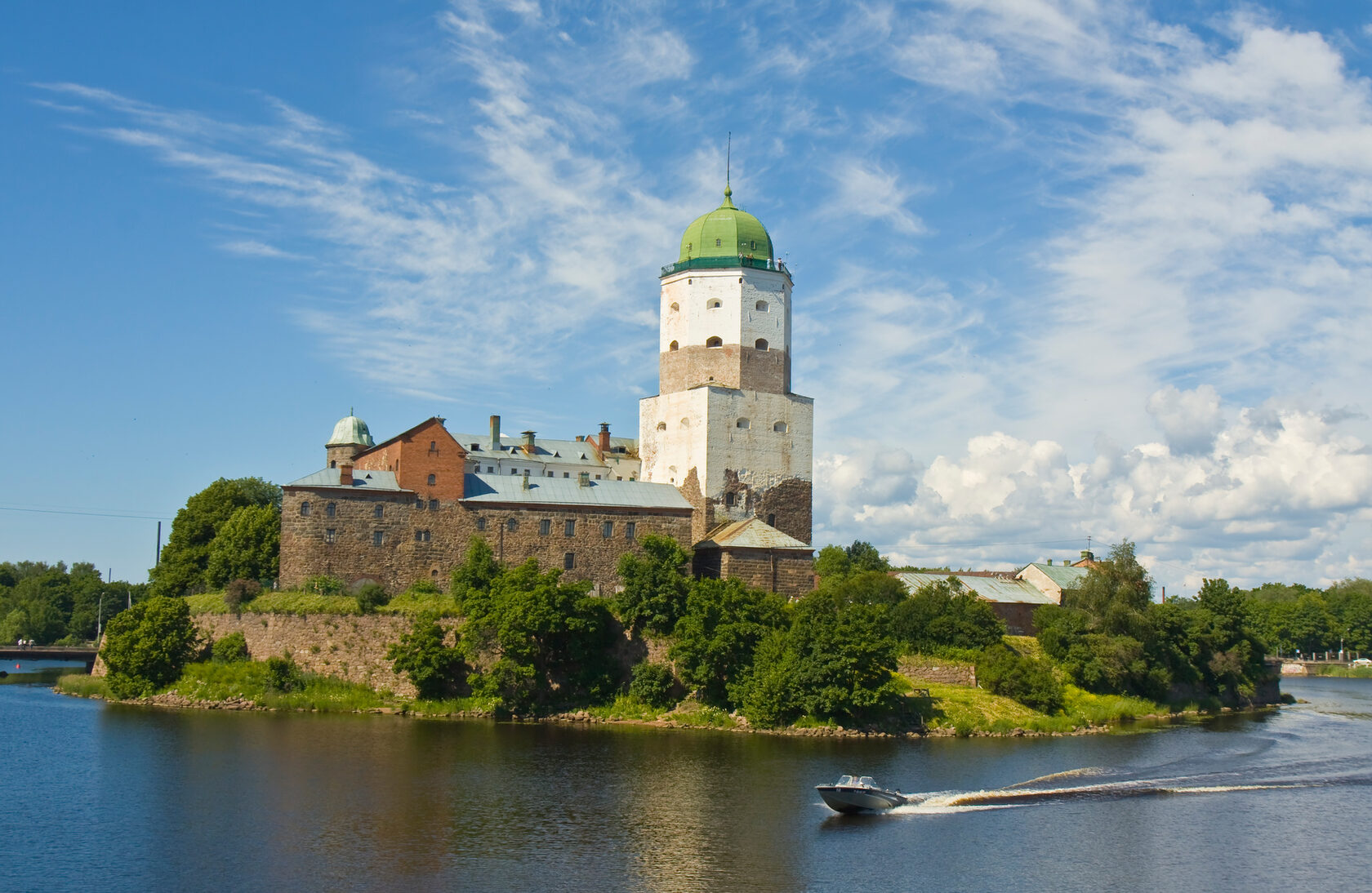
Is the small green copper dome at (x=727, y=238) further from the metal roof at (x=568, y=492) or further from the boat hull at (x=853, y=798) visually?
the boat hull at (x=853, y=798)

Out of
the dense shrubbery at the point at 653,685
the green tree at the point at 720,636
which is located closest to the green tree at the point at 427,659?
the dense shrubbery at the point at 653,685

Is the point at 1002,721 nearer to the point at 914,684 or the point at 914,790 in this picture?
the point at 914,684

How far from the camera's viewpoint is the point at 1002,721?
4266 cm

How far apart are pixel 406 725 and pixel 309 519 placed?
11.4 m

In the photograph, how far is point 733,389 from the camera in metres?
56.2

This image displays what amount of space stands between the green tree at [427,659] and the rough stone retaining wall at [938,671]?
17.1 metres

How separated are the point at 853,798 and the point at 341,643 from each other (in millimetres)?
24524

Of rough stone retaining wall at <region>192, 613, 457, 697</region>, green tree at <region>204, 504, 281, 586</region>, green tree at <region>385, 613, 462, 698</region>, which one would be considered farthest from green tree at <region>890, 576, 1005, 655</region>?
green tree at <region>204, 504, 281, 586</region>

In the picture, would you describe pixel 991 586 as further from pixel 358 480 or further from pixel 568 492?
pixel 358 480

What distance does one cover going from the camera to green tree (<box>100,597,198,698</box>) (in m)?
45.9

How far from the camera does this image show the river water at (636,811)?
2311 centimetres

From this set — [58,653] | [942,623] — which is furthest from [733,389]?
[58,653]

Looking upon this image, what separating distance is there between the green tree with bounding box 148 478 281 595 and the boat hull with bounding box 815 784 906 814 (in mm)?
33685

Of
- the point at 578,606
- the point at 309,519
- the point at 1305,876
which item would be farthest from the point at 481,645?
the point at 1305,876
